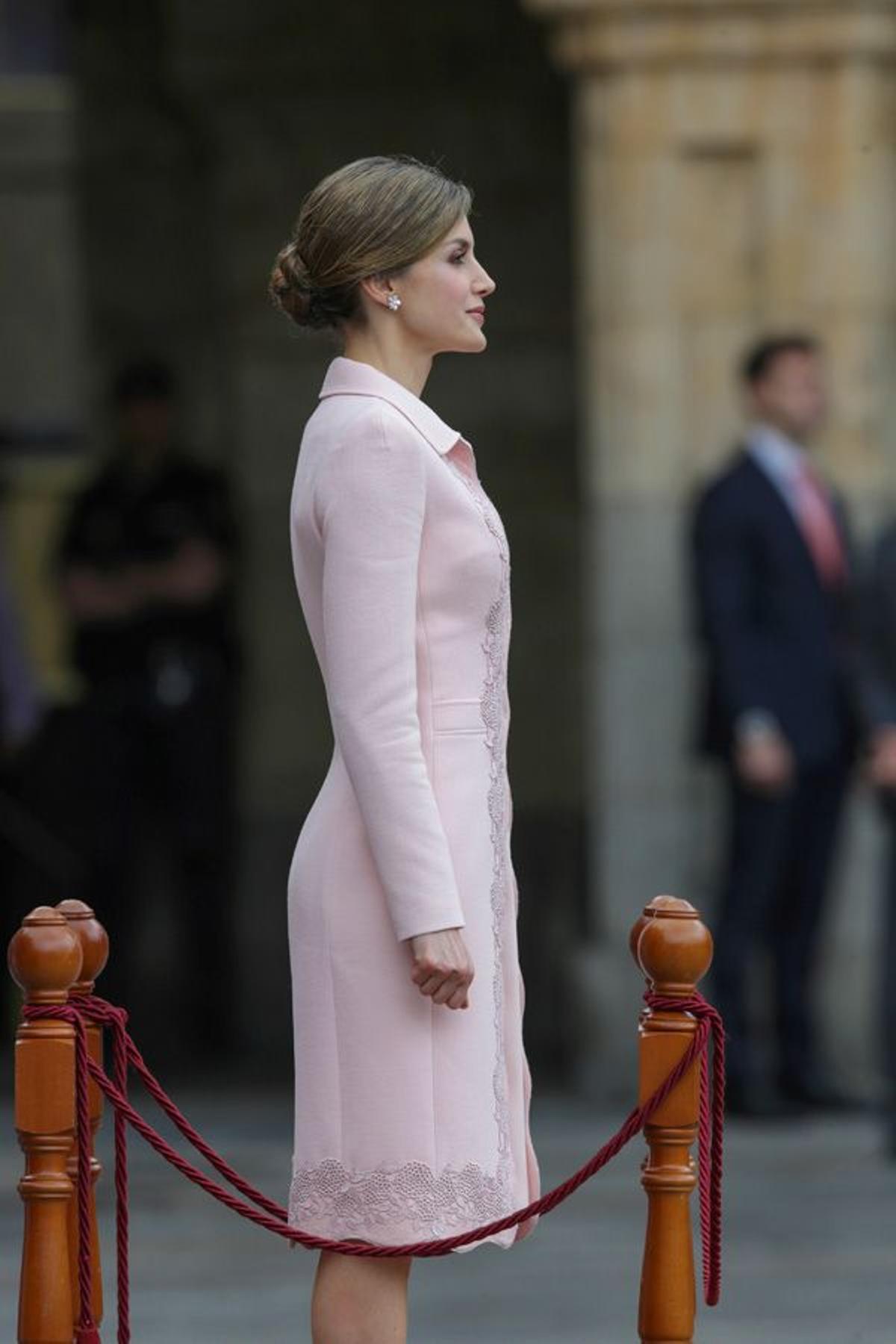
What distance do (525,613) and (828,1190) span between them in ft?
10.6

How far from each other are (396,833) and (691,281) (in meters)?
4.97

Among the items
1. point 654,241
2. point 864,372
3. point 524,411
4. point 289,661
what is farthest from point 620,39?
point 289,661

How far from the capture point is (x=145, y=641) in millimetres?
9461

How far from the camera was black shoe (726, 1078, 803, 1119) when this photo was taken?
8.19 meters

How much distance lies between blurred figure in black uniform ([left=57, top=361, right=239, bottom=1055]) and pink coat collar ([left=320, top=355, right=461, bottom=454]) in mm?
5434

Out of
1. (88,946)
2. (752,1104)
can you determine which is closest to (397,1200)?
(88,946)

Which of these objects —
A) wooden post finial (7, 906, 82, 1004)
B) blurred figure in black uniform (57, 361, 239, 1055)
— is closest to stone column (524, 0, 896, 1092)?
blurred figure in black uniform (57, 361, 239, 1055)

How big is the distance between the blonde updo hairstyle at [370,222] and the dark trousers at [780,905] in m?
4.47

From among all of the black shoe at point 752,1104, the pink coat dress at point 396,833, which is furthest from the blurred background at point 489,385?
the pink coat dress at point 396,833

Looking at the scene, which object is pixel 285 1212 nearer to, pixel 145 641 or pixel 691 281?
pixel 691 281

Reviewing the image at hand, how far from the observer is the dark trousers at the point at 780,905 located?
8289mm

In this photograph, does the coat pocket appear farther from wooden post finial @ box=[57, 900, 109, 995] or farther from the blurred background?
the blurred background

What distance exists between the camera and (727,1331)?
5.67m

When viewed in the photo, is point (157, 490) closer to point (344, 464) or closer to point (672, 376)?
point (672, 376)
